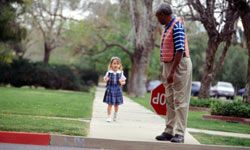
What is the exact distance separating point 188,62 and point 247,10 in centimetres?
871

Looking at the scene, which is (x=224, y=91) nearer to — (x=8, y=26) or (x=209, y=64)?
(x=8, y=26)

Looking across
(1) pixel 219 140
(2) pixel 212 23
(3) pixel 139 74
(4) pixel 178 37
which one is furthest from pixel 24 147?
(3) pixel 139 74

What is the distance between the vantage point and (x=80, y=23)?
43.2 metres

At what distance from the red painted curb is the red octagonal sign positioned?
1.97 m

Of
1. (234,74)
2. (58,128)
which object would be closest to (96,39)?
(234,74)

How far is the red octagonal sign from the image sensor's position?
9359mm

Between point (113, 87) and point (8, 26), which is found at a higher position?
point (8, 26)

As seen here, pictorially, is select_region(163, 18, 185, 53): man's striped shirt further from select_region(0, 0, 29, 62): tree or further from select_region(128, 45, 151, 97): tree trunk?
select_region(128, 45, 151, 97): tree trunk

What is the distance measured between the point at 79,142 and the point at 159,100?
5.37 feet

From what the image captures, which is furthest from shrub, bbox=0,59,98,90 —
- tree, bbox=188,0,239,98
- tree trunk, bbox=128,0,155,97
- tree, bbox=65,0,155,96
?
tree, bbox=188,0,239,98

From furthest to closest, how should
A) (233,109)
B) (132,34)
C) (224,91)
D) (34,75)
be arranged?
(224,91)
(34,75)
(132,34)
(233,109)

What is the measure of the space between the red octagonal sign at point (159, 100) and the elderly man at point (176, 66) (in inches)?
10.4

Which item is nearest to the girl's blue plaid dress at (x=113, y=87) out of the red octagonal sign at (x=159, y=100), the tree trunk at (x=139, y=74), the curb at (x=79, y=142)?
the red octagonal sign at (x=159, y=100)

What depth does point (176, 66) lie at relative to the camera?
8.84 m
